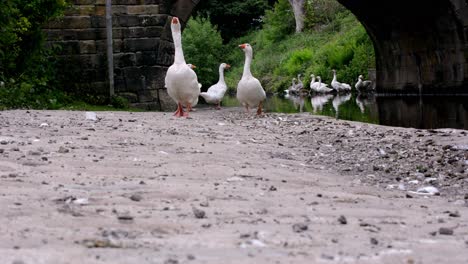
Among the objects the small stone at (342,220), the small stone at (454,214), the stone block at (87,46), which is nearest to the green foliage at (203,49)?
the stone block at (87,46)

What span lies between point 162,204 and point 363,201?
1303 mm

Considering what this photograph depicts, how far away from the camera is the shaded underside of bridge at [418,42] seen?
2064 centimetres

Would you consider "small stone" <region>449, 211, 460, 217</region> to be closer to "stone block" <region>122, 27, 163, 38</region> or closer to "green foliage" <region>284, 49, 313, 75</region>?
"stone block" <region>122, 27, 163, 38</region>

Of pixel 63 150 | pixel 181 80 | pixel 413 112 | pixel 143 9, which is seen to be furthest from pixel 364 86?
pixel 63 150

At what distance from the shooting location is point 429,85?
899 inches

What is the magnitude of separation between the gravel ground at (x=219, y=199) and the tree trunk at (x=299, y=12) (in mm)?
34315

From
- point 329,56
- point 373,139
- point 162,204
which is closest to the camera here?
point 162,204

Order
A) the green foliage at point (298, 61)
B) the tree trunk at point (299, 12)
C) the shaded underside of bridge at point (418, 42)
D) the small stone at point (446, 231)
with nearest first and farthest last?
the small stone at point (446, 231)
the shaded underside of bridge at point (418, 42)
the green foliage at point (298, 61)
the tree trunk at point (299, 12)

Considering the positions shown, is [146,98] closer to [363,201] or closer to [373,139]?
[373,139]

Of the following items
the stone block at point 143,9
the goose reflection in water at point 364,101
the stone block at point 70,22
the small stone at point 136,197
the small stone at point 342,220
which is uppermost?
the stone block at point 143,9

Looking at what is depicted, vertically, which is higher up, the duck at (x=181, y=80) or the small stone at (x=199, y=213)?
the duck at (x=181, y=80)

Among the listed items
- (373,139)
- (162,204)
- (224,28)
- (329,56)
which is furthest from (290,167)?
(224,28)

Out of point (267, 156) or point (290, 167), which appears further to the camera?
point (267, 156)

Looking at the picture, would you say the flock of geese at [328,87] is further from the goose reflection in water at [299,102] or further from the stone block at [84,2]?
the stone block at [84,2]
